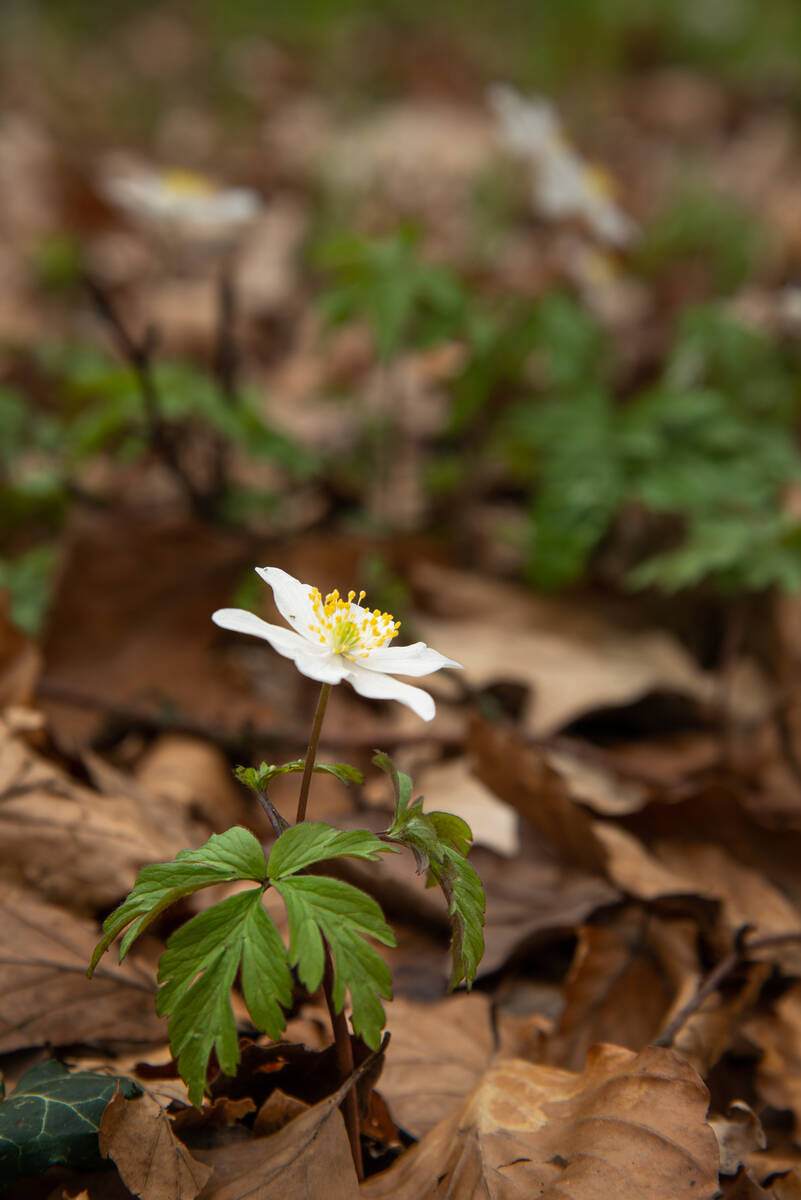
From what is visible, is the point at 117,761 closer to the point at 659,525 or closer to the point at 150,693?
the point at 150,693

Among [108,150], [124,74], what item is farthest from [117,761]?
[124,74]

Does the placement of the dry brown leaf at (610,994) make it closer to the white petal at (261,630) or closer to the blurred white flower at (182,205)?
the white petal at (261,630)

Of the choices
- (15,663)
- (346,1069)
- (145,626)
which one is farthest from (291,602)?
(145,626)

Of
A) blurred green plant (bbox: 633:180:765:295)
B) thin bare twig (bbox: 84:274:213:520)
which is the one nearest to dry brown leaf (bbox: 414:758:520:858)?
thin bare twig (bbox: 84:274:213:520)

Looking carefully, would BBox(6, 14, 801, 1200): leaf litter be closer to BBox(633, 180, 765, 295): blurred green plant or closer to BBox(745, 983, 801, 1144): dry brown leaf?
BBox(745, 983, 801, 1144): dry brown leaf

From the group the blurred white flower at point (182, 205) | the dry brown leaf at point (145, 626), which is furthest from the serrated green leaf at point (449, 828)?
the blurred white flower at point (182, 205)
